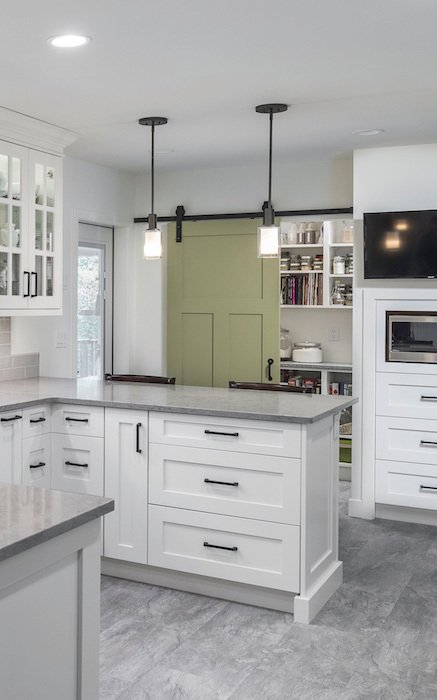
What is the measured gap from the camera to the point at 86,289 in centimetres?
564

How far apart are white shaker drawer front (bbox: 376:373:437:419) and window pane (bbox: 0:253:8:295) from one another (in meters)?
2.43

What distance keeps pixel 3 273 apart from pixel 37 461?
41.9 inches

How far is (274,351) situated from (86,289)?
1525 millimetres

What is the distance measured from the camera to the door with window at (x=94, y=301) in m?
5.56

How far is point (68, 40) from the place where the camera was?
2.81m

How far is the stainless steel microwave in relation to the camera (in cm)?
468

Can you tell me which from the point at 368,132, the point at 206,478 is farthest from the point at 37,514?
the point at 368,132

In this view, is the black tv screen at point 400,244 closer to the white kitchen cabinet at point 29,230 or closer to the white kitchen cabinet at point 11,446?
the white kitchen cabinet at point 29,230

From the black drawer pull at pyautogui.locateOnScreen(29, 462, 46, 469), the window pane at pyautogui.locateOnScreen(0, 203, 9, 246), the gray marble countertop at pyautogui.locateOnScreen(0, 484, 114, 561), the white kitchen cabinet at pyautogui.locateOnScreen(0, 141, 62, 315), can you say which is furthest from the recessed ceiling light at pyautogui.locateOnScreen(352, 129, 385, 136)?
the gray marble countertop at pyautogui.locateOnScreen(0, 484, 114, 561)

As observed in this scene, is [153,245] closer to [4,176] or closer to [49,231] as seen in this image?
[49,231]

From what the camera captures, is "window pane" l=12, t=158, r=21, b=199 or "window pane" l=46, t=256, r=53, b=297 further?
"window pane" l=46, t=256, r=53, b=297

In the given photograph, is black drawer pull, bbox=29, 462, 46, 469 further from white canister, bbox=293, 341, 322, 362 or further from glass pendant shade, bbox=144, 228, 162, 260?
white canister, bbox=293, 341, 322, 362

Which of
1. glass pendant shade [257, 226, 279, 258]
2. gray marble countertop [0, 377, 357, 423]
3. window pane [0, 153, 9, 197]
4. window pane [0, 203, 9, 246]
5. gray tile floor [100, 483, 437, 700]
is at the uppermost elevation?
window pane [0, 153, 9, 197]

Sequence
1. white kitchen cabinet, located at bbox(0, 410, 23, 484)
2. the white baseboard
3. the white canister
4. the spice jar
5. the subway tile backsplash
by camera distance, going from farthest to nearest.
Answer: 1. the white canister
2. the spice jar
3. the white baseboard
4. the subway tile backsplash
5. white kitchen cabinet, located at bbox(0, 410, 23, 484)
